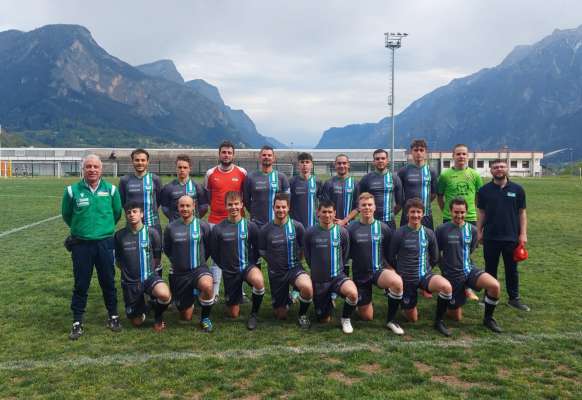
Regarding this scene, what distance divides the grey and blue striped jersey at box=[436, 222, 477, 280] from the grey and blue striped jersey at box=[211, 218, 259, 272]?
6.51 feet

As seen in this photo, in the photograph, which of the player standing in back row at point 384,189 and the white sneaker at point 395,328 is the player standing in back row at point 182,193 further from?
the white sneaker at point 395,328

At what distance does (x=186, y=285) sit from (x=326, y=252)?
4.84ft

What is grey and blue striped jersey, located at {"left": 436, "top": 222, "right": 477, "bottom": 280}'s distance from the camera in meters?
5.14

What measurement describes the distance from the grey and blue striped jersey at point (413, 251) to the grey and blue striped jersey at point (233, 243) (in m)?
1.49

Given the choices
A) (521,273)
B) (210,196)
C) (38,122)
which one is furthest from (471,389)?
(38,122)

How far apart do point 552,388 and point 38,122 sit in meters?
185

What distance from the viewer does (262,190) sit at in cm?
589

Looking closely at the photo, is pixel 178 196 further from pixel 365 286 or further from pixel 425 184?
pixel 425 184

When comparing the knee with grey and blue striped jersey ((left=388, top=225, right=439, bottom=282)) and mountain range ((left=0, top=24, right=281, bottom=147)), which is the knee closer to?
grey and blue striped jersey ((left=388, top=225, right=439, bottom=282))

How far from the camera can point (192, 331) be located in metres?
4.88

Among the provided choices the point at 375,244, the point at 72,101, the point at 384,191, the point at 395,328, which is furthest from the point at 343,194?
the point at 72,101

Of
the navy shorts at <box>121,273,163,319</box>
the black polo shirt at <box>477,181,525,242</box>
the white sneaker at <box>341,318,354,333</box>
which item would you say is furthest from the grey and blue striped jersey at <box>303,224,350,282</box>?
the black polo shirt at <box>477,181,525,242</box>

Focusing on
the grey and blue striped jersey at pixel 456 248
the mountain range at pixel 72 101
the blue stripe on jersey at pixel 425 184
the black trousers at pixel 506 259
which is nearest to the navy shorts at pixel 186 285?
the grey and blue striped jersey at pixel 456 248

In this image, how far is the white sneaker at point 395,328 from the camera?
4801 millimetres
